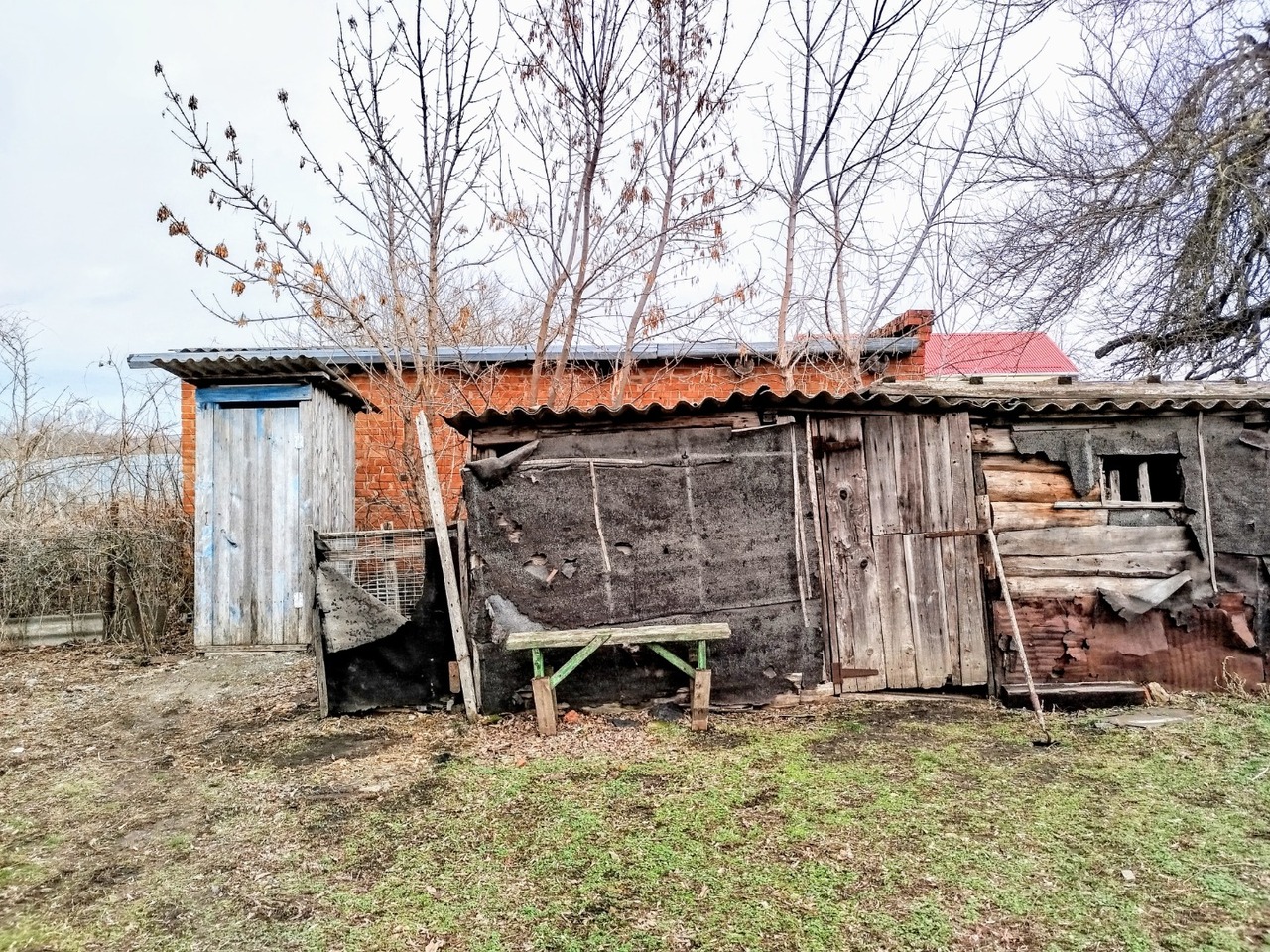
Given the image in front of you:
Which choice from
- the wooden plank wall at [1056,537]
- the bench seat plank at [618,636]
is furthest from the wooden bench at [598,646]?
the wooden plank wall at [1056,537]

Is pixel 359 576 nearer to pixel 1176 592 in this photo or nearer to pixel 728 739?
pixel 728 739

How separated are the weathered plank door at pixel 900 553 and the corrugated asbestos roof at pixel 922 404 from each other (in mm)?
229

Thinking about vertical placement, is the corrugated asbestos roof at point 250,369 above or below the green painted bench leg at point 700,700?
above

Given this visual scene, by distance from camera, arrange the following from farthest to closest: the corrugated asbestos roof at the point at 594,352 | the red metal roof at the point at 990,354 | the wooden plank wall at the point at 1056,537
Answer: the red metal roof at the point at 990,354, the corrugated asbestos roof at the point at 594,352, the wooden plank wall at the point at 1056,537

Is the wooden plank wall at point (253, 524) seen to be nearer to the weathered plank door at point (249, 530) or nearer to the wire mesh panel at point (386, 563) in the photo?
the weathered plank door at point (249, 530)

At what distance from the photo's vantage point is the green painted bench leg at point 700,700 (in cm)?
564

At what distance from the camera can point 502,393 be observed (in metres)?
9.98

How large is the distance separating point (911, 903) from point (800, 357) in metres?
7.88

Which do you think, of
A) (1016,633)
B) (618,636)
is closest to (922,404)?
(1016,633)

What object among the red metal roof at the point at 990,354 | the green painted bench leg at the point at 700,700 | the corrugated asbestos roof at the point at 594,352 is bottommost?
the green painted bench leg at the point at 700,700

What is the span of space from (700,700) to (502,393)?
18.9 feet

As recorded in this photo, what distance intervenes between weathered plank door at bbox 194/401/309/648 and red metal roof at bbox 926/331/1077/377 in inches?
341

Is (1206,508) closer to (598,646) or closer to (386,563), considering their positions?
(598,646)

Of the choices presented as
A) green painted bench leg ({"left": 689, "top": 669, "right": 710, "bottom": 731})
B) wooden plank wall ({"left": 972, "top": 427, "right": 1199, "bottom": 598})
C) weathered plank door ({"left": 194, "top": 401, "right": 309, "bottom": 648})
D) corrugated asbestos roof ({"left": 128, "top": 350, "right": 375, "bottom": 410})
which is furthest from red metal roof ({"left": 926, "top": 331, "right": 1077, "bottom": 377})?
weathered plank door ({"left": 194, "top": 401, "right": 309, "bottom": 648})
